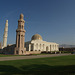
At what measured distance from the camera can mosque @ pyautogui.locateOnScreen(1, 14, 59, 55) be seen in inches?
1880

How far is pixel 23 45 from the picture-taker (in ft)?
161

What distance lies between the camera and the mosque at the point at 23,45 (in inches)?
A: 1880

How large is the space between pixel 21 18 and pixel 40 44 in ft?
128

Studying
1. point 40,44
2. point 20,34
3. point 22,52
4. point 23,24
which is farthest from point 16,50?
point 40,44
